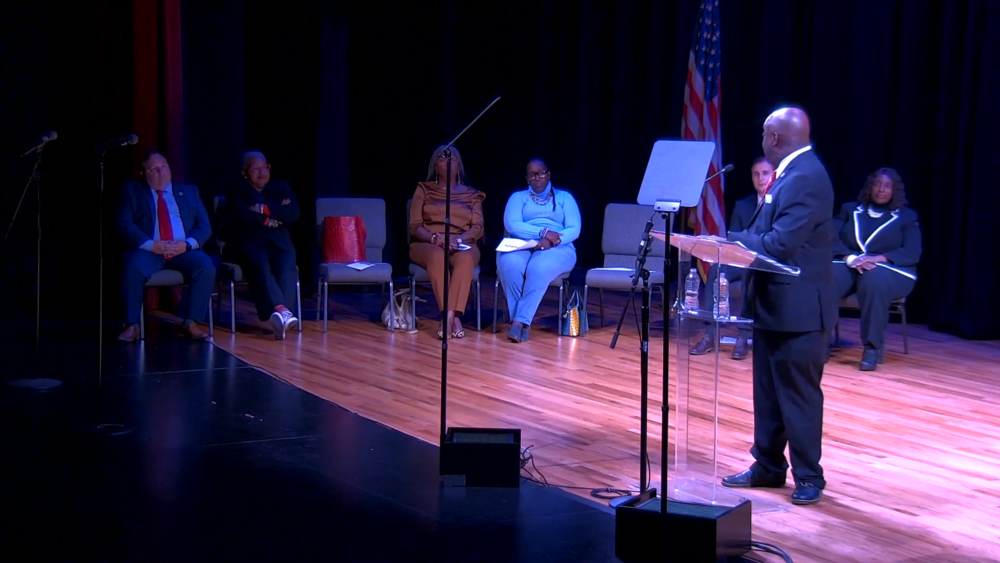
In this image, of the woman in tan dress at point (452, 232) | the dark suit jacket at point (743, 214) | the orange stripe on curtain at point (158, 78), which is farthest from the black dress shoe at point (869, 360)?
the orange stripe on curtain at point (158, 78)

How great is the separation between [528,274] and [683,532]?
4491 millimetres

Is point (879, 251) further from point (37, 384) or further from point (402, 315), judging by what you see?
point (37, 384)

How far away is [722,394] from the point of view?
237 inches

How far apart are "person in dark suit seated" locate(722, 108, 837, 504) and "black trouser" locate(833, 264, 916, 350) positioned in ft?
9.42

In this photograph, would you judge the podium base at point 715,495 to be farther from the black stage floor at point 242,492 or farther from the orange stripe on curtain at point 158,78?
the orange stripe on curtain at point 158,78

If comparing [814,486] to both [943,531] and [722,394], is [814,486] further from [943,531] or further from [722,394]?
[722,394]

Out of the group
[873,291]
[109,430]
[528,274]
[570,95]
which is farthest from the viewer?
[570,95]

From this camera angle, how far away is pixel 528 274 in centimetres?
776

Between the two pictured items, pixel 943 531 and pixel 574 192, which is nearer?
pixel 943 531

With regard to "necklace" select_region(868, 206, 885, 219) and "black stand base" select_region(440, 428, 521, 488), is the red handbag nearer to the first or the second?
"necklace" select_region(868, 206, 885, 219)

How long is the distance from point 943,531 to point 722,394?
7.38ft

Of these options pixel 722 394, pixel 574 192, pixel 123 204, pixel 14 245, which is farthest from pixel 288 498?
pixel 574 192

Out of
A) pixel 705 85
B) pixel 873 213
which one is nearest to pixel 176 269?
pixel 705 85

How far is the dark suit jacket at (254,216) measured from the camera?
25.2 ft
